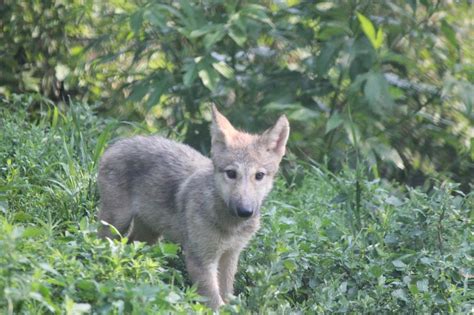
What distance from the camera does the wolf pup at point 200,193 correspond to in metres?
6.21

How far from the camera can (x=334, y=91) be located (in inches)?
339

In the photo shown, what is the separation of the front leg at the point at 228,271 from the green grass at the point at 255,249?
0.11m

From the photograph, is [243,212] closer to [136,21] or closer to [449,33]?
[136,21]

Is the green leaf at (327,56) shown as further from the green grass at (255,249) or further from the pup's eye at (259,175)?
the pup's eye at (259,175)

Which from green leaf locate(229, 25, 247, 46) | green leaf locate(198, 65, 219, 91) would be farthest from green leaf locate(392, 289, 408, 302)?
green leaf locate(229, 25, 247, 46)

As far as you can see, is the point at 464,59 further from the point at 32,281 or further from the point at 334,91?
the point at 32,281

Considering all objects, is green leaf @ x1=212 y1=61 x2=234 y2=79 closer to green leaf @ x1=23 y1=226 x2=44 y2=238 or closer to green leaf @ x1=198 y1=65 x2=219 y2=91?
green leaf @ x1=198 y1=65 x2=219 y2=91

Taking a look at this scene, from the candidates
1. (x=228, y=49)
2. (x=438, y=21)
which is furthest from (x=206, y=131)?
(x=438, y=21)

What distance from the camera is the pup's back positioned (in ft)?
21.9

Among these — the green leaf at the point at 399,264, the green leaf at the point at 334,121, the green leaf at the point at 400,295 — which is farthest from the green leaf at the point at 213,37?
the green leaf at the point at 400,295

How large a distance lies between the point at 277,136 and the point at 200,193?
0.65 meters

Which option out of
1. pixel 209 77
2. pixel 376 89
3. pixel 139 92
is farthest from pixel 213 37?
pixel 376 89

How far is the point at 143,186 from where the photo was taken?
6742 millimetres

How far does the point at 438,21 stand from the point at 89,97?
3.57m
